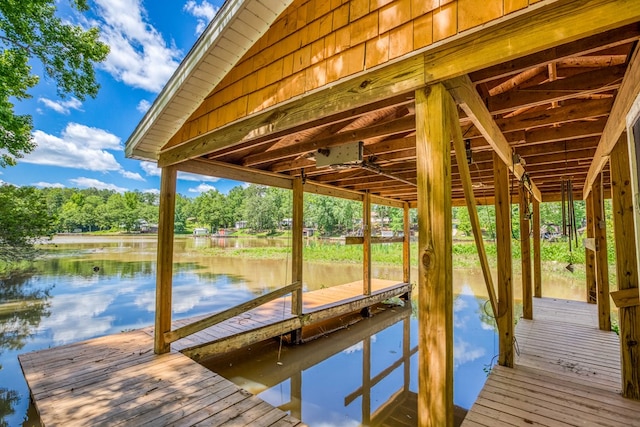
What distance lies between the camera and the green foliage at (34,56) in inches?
267

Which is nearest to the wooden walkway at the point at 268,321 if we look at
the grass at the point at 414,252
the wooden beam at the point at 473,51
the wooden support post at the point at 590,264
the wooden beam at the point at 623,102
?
the wooden beam at the point at 473,51

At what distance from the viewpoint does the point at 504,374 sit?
118 inches

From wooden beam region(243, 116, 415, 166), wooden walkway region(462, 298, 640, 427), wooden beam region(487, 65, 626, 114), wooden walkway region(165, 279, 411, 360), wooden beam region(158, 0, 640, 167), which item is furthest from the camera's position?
wooden walkway region(165, 279, 411, 360)

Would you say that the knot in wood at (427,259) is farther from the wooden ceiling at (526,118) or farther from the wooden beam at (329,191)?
the wooden beam at (329,191)

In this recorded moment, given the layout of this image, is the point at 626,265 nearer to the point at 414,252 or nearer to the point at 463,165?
the point at 463,165

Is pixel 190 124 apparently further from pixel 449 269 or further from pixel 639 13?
pixel 639 13

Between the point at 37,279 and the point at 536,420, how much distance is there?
50.6ft

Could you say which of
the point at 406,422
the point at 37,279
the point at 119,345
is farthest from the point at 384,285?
the point at 37,279

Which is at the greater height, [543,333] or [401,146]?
[401,146]

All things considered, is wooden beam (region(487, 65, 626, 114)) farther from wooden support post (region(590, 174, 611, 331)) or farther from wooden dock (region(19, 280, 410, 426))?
wooden dock (region(19, 280, 410, 426))

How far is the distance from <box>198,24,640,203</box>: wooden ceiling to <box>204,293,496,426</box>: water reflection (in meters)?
3.09

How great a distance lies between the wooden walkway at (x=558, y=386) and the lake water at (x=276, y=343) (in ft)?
3.11

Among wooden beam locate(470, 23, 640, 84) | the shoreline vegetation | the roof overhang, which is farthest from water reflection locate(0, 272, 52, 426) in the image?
wooden beam locate(470, 23, 640, 84)

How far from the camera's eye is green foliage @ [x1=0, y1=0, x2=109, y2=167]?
6.77 m
